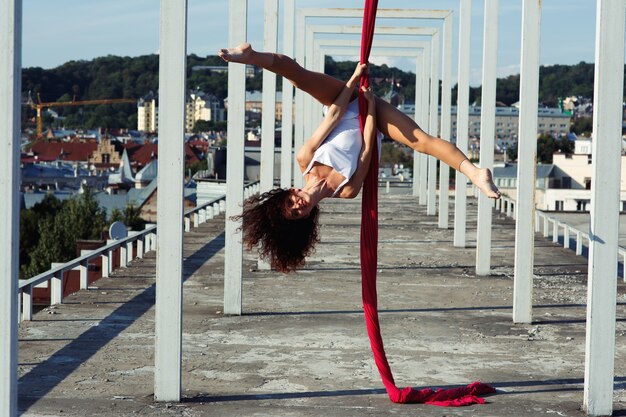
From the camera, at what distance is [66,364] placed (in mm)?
11273

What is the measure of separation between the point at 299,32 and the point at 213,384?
21337 millimetres

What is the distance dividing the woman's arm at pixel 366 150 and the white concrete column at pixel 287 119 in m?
12.4

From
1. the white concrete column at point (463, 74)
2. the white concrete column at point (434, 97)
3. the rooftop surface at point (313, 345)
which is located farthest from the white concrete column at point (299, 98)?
the rooftop surface at point (313, 345)

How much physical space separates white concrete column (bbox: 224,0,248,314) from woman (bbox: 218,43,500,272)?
16.7 feet

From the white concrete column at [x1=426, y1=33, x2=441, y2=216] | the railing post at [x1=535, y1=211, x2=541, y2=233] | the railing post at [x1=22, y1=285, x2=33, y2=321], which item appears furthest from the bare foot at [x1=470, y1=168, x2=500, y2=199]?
the white concrete column at [x1=426, y1=33, x2=441, y2=216]

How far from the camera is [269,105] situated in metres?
17.8

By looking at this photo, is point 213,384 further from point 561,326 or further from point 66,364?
point 561,326

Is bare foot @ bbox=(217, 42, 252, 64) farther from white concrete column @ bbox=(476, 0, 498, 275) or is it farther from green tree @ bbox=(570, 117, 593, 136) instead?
green tree @ bbox=(570, 117, 593, 136)

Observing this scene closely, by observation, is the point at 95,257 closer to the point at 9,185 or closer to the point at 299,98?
the point at 299,98

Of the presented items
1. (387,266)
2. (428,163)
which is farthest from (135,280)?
(428,163)

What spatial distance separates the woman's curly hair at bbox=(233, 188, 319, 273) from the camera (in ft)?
28.7

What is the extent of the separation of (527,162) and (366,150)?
5751 millimetres

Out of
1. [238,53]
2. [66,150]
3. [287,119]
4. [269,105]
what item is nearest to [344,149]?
[238,53]

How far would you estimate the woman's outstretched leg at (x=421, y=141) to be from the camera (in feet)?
25.8
